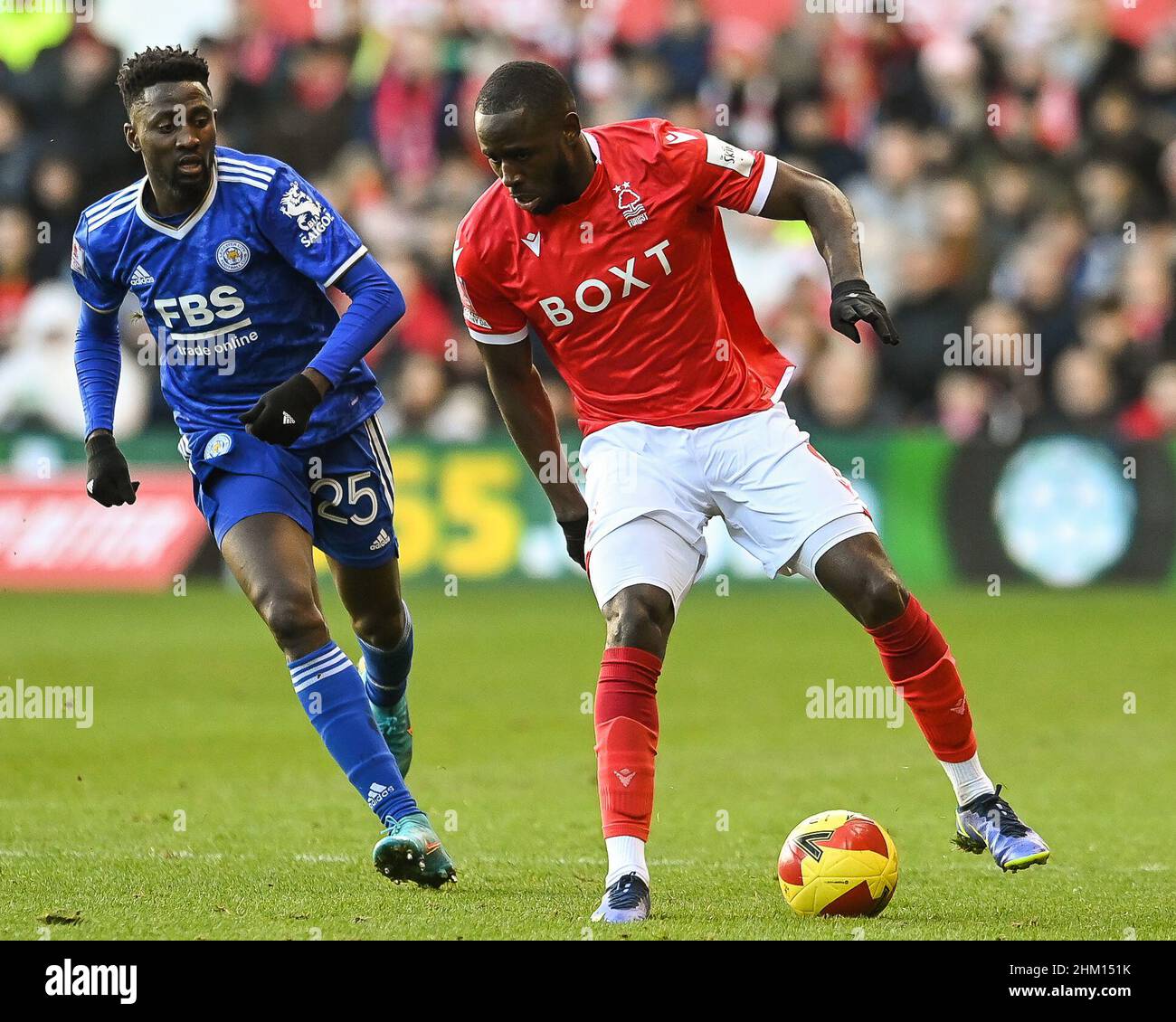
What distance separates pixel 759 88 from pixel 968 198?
2050 mm

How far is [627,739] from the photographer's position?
5.37 meters

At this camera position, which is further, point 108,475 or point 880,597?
point 108,475

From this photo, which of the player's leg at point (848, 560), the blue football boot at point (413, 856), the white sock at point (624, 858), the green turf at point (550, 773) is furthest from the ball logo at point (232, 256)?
the white sock at point (624, 858)

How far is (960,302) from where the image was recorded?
15.2m

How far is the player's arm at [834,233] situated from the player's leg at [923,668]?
644 mm

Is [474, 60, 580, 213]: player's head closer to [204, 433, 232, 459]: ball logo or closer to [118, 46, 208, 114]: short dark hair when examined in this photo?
[118, 46, 208, 114]: short dark hair

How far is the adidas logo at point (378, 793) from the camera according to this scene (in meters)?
5.80

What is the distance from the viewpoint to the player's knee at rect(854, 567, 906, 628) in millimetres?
5531

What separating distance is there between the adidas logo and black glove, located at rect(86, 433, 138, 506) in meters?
1.29

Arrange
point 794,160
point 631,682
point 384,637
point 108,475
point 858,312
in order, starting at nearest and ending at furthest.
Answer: point 858,312 → point 631,682 → point 108,475 → point 384,637 → point 794,160

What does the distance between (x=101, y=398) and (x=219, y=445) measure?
1.98ft

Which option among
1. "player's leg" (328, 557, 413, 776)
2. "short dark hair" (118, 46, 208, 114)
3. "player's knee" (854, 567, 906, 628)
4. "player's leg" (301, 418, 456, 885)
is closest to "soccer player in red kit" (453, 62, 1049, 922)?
"player's knee" (854, 567, 906, 628)

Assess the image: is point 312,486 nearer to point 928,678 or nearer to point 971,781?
point 928,678

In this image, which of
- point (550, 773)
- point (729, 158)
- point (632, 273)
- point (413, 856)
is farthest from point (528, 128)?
point (550, 773)
